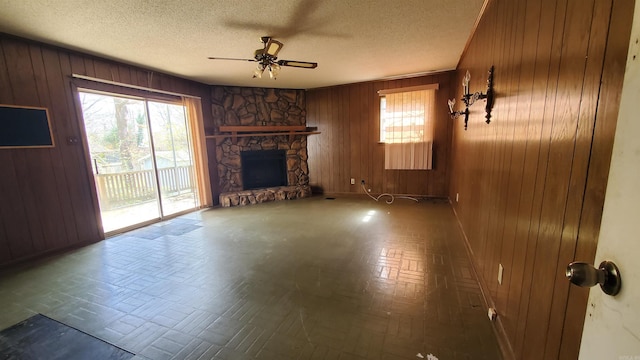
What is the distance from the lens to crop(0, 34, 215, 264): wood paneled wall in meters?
2.72

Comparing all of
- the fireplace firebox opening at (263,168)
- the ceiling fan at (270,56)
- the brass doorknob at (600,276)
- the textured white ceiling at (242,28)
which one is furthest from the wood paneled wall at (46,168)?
the brass doorknob at (600,276)

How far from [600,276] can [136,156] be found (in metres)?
5.71

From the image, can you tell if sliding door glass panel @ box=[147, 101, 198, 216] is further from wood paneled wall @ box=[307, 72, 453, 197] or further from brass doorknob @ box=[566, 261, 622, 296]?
brass doorknob @ box=[566, 261, 622, 296]

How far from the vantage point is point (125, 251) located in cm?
312

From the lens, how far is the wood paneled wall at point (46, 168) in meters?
2.72

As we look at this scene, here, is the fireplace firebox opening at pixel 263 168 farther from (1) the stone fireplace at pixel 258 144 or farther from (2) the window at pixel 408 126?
(2) the window at pixel 408 126

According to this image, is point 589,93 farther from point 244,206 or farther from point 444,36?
point 244,206

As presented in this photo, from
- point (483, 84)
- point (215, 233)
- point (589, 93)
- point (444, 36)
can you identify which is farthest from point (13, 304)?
point (444, 36)

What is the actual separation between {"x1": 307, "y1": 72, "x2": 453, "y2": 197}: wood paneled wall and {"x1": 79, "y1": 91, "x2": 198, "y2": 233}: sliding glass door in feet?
8.99

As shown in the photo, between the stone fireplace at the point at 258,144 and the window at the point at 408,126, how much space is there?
1949 millimetres

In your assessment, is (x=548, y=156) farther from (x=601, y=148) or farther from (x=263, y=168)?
(x=263, y=168)

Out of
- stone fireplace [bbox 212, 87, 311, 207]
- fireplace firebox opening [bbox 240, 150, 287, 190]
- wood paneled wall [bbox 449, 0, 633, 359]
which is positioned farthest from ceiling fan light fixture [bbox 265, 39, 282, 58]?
fireplace firebox opening [bbox 240, 150, 287, 190]

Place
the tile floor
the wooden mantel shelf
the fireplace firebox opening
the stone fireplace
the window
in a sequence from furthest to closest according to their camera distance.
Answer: the fireplace firebox opening < the stone fireplace < the wooden mantel shelf < the window < the tile floor

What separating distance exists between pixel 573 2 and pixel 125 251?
14.0 ft
